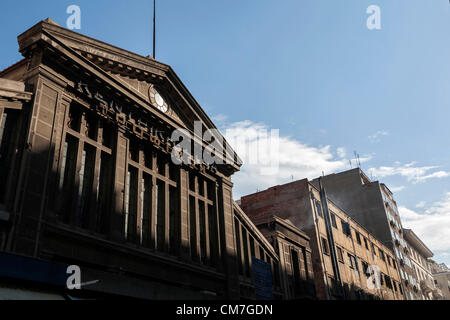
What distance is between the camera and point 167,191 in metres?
17.2

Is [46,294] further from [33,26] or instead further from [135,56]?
[135,56]

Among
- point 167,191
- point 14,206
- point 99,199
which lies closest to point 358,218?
point 167,191

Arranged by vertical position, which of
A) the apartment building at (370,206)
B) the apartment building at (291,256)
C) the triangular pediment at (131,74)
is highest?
the apartment building at (370,206)

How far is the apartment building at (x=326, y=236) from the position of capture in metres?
31.8

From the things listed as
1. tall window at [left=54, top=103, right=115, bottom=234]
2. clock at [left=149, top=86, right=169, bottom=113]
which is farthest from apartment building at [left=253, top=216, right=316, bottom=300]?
tall window at [left=54, top=103, right=115, bottom=234]

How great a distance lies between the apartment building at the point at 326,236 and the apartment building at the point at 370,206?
11.0 metres

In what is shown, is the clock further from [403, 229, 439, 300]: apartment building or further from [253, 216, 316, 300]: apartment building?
[403, 229, 439, 300]: apartment building

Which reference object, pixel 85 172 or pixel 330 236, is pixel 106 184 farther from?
pixel 330 236

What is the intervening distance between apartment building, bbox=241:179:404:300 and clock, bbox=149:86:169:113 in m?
11.3

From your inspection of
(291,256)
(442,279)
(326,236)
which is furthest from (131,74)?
(442,279)

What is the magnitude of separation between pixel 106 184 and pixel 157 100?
5.45 metres

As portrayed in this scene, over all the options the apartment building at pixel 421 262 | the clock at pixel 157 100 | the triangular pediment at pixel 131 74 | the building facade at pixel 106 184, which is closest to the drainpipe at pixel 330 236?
the building facade at pixel 106 184

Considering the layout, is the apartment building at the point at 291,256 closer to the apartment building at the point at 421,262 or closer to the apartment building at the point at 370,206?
the apartment building at the point at 370,206

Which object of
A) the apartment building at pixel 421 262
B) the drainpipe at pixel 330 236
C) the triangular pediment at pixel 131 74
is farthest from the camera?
the apartment building at pixel 421 262
